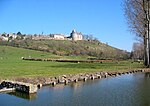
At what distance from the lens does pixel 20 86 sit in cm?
2719

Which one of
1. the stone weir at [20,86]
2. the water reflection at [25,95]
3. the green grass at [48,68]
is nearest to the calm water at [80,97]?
the water reflection at [25,95]

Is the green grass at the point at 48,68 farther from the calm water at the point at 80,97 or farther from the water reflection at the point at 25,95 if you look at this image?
the calm water at the point at 80,97

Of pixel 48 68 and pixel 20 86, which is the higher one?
pixel 48 68

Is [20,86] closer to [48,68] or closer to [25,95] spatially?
[25,95]

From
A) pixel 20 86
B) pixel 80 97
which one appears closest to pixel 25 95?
pixel 20 86

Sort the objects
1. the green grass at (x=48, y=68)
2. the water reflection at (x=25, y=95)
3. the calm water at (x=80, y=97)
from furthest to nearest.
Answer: the green grass at (x=48, y=68) → the water reflection at (x=25, y=95) → the calm water at (x=80, y=97)

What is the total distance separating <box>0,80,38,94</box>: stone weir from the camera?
26.1 m

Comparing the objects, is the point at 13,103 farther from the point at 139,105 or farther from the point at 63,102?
the point at 139,105

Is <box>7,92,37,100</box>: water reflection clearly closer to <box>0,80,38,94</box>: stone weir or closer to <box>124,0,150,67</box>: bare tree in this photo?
<box>0,80,38,94</box>: stone weir

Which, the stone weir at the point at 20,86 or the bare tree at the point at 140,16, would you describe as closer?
the stone weir at the point at 20,86

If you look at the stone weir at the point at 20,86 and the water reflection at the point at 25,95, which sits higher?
the stone weir at the point at 20,86

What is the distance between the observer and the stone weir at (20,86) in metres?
26.1

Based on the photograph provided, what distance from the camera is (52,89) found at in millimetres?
28312

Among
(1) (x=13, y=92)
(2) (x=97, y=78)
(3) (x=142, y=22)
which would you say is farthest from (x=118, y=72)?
(1) (x=13, y=92)
